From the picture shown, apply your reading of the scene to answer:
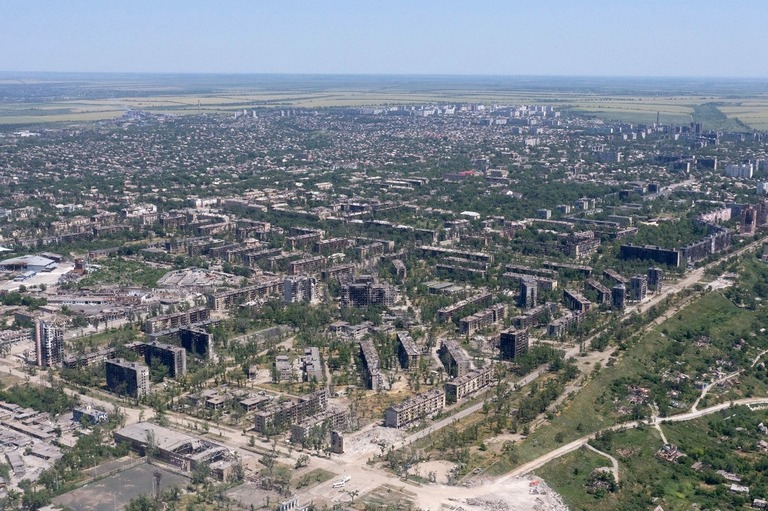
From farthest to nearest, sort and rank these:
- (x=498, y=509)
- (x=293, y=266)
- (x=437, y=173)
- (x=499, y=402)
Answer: (x=437, y=173)
(x=293, y=266)
(x=499, y=402)
(x=498, y=509)

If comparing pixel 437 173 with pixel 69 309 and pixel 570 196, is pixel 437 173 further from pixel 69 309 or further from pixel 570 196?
pixel 69 309

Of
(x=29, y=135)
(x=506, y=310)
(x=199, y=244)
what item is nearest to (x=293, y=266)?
(x=199, y=244)

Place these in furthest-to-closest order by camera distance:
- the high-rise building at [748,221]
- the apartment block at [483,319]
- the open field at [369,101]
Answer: the open field at [369,101], the high-rise building at [748,221], the apartment block at [483,319]

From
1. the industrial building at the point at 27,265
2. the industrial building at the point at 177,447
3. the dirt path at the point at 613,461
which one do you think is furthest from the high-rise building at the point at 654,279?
the industrial building at the point at 27,265

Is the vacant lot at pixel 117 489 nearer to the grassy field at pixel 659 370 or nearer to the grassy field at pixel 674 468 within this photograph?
the grassy field at pixel 659 370

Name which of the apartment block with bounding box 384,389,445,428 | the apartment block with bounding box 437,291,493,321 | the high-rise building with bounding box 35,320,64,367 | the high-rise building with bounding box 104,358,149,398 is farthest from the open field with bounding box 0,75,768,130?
the high-rise building with bounding box 104,358,149,398
